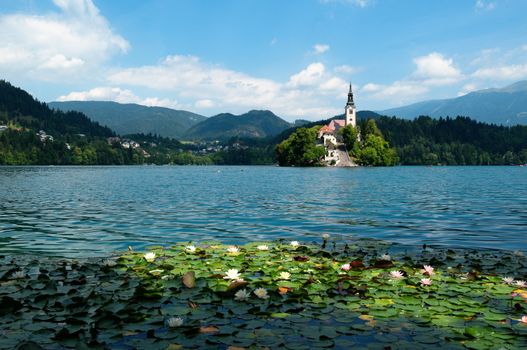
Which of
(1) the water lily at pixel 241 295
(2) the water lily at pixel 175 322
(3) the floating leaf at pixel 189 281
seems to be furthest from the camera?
(3) the floating leaf at pixel 189 281

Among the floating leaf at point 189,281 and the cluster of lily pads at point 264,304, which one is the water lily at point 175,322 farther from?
the floating leaf at point 189,281

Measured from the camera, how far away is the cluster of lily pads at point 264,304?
772cm

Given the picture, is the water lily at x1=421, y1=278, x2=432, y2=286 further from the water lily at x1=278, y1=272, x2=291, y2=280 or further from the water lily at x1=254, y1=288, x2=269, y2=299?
the water lily at x1=254, y1=288, x2=269, y2=299

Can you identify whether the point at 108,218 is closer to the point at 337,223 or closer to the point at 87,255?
the point at 87,255

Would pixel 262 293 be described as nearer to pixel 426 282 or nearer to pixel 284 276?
pixel 284 276

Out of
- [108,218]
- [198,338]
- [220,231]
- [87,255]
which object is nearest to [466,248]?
[220,231]

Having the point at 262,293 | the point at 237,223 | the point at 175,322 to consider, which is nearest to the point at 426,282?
the point at 262,293

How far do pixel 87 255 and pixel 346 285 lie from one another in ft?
37.9

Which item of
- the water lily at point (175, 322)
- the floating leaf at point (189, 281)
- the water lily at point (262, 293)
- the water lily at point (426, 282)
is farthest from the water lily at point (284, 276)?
the water lily at point (175, 322)

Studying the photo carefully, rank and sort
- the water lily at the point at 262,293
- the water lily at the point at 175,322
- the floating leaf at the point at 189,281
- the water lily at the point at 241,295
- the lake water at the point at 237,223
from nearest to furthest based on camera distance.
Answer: the water lily at the point at 175,322 → the water lily at the point at 241,295 → the water lily at the point at 262,293 → the floating leaf at the point at 189,281 → the lake water at the point at 237,223

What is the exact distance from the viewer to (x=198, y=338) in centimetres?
777

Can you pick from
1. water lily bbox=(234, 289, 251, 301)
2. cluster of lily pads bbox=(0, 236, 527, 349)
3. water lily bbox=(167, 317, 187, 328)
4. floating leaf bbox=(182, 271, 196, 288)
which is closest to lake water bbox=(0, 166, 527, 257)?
cluster of lily pads bbox=(0, 236, 527, 349)

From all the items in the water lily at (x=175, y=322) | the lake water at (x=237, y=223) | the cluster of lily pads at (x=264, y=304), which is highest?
the water lily at (x=175, y=322)

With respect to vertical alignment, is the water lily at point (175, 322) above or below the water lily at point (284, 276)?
above
